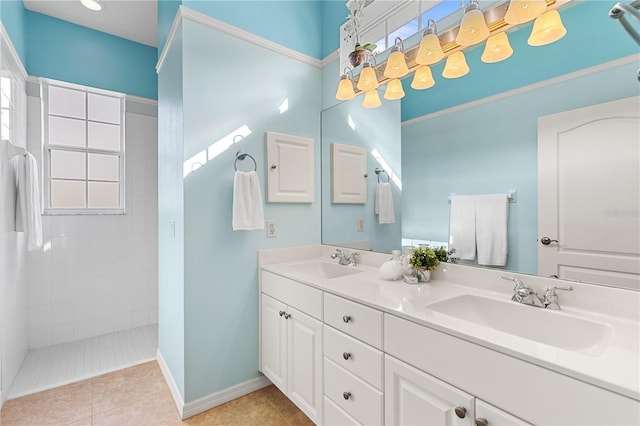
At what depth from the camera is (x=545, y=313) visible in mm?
1061

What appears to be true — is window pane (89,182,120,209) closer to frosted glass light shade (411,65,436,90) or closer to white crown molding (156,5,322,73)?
white crown molding (156,5,322,73)

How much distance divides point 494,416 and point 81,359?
3042 mm

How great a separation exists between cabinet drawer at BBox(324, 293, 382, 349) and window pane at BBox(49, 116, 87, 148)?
3045 mm

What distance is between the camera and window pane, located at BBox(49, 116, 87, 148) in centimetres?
276

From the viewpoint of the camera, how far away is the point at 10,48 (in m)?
2.06

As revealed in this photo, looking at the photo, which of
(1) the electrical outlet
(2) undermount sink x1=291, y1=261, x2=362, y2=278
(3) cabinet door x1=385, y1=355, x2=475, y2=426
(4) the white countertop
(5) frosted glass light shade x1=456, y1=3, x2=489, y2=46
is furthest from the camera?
(1) the electrical outlet

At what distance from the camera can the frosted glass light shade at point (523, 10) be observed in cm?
113

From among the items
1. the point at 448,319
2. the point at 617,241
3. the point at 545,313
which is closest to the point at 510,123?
the point at 617,241

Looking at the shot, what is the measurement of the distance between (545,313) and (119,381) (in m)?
2.65

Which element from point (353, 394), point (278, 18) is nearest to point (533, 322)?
point (353, 394)

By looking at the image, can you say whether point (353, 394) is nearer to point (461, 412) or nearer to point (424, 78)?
point (461, 412)

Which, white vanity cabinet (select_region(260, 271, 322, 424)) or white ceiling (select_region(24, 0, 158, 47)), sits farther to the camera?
white ceiling (select_region(24, 0, 158, 47))

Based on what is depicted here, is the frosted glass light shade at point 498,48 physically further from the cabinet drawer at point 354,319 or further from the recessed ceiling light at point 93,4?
the recessed ceiling light at point 93,4

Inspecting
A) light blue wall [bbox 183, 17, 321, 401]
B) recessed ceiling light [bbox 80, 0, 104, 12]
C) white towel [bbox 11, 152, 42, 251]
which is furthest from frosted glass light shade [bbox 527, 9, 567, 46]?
recessed ceiling light [bbox 80, 0, 104, 12]
